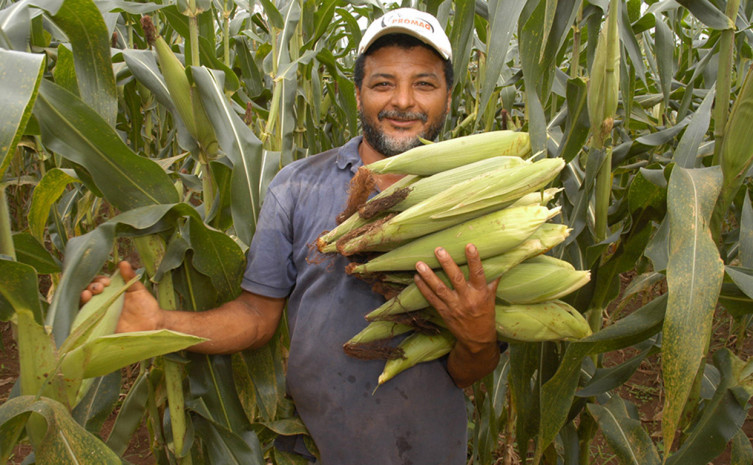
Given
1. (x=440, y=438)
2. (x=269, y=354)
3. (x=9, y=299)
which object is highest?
(x=9, y=299)

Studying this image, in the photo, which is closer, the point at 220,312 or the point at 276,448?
the point at 220,312

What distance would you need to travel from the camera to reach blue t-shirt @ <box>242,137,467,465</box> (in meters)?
1.82

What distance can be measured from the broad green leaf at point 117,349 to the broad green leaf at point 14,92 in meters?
0.37

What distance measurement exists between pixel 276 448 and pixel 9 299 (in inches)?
53.3

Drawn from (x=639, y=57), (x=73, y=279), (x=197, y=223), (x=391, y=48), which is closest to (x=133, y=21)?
(x=391, y=48)

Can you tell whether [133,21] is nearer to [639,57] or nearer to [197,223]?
[197,223]

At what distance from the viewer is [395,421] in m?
1.83

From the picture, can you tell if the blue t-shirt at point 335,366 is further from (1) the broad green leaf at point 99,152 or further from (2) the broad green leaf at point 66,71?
(2) the broad green leaf at point 66,71

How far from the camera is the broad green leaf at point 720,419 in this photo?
1.59 m

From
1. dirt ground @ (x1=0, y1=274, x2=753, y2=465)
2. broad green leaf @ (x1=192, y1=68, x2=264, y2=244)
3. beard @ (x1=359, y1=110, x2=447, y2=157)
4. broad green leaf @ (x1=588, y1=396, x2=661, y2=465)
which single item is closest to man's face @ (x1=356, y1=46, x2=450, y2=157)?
beard @ (x1=359, y1=110, x2=447, y2=157)

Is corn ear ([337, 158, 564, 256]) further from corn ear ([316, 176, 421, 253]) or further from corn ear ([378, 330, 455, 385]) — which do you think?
corn ear ([378, 330, 455, 385])

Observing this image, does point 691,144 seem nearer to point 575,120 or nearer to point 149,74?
point 575,120

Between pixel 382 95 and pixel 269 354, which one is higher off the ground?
pixel 382 95

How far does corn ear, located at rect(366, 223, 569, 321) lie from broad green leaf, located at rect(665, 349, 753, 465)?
822mm
